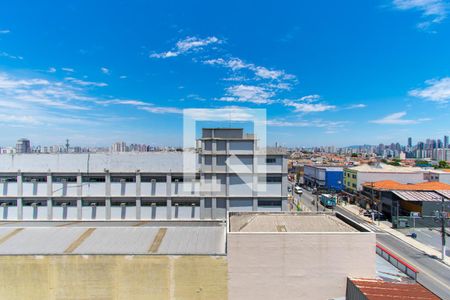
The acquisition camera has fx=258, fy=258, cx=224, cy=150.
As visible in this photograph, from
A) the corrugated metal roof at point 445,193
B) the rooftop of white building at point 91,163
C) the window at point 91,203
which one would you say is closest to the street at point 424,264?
the corrugated metal roof at point 445,193

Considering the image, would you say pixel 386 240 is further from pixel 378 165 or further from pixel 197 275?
pixel 378 165

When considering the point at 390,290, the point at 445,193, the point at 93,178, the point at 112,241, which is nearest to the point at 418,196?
the point at 445,193

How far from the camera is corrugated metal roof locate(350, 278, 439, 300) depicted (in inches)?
470

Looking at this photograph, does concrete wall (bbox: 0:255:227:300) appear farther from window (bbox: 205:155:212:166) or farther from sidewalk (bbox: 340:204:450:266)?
sidewalk (bbox: 340:204:450:266)

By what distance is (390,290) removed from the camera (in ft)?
41.0

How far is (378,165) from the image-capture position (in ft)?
196

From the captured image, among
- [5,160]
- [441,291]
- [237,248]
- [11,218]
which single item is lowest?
[441,291]

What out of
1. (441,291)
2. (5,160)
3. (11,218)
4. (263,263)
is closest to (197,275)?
(263,263)

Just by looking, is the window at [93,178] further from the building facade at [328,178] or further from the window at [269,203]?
the building facade at [328,178]

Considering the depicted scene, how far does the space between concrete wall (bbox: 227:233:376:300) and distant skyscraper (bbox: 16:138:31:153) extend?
44911mm

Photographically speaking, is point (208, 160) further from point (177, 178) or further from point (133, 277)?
point (133, 277)

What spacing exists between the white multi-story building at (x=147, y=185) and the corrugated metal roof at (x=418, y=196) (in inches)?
826

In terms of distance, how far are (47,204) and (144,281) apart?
20.0 m

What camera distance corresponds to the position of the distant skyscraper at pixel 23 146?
144 feet
